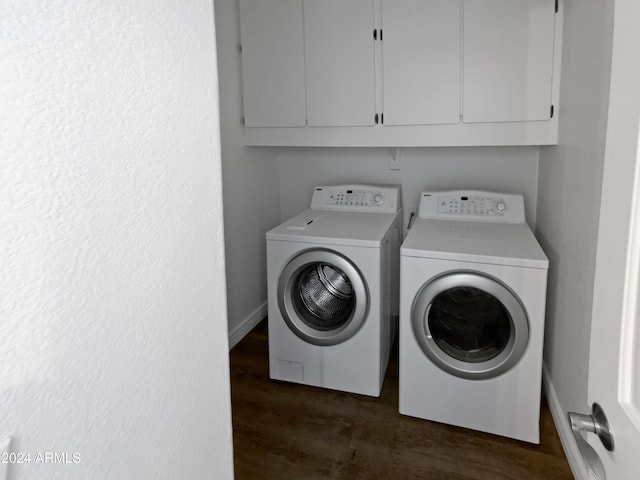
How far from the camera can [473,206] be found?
8.56ft

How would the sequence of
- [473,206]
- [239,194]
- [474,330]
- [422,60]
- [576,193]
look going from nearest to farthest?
[576,193], [474,330], [422,60], [473,206], [239,194]

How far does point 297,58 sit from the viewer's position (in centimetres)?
256

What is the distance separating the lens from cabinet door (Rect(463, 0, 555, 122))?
2.14 metres

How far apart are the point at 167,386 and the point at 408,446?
4.87 ft

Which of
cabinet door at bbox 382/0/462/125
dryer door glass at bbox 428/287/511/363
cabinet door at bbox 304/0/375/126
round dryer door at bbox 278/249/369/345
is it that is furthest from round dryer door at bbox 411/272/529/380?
cabinet door at bbox 304/0/375/126

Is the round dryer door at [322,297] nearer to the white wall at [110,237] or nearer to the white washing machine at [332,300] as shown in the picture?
the white washing machine at [332,300]

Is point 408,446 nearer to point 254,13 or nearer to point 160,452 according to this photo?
point 160,452

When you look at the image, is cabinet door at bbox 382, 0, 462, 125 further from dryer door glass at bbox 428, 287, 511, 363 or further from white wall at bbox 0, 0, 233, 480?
white wall at bbox 0, 0, 233, 480

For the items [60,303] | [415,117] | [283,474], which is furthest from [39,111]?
[415,117]

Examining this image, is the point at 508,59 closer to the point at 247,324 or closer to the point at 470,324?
the point at 470,324

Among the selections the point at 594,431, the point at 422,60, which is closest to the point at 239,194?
the point at 422,60

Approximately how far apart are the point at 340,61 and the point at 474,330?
60.6 inches

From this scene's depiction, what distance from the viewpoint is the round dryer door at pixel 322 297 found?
222 centimetres

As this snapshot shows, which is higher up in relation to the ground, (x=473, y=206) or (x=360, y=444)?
(x=473, y=206)
